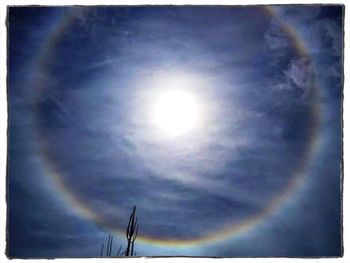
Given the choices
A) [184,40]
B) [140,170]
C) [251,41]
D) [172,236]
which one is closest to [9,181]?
[140,170]

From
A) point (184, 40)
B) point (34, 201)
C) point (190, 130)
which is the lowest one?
point (34, 201)

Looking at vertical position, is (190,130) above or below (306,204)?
above

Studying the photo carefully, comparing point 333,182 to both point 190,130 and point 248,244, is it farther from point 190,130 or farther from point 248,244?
point 190,130

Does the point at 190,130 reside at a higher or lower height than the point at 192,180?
higher

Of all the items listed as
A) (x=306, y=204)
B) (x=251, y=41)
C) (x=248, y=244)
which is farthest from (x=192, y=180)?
(x=251, y=41)

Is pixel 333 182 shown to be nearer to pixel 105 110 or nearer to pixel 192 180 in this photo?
pixel 192 180

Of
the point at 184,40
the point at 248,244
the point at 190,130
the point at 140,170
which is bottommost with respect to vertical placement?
the point at 248,244

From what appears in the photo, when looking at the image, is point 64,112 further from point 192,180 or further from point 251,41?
point 251,41
